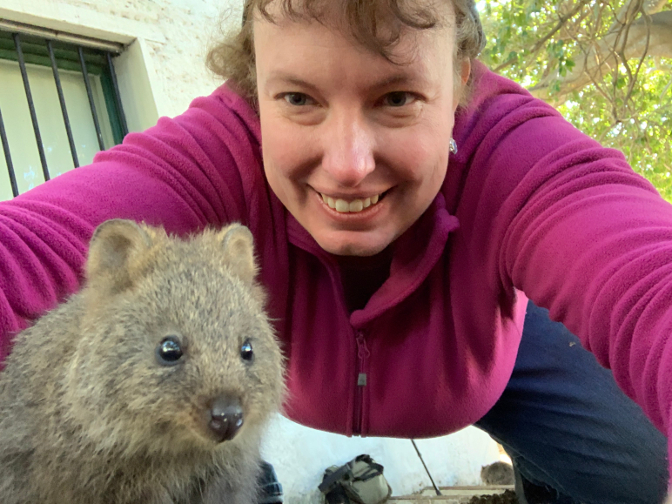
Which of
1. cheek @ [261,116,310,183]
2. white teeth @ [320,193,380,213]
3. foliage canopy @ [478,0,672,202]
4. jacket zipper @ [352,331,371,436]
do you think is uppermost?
foliage canopy @ [478,0,672,202]

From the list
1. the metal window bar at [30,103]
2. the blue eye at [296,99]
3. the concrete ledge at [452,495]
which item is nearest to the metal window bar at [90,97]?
the metal window bar at [30,103]

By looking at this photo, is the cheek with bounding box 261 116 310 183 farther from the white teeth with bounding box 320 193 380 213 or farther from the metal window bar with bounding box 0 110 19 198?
the metal window bar with bounding box 0 110 19 198

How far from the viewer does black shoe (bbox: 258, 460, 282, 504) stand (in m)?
1.54

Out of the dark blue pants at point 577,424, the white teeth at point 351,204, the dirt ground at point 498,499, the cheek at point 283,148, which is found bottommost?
the dirt ground at point 498,499

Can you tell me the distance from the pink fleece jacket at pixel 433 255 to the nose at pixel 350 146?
0.37 m

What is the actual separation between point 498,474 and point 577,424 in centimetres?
187

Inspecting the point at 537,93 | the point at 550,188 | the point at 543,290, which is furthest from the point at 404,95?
the point at 537,93

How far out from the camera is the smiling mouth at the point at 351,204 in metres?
1.28

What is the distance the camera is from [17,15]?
2.45 metres

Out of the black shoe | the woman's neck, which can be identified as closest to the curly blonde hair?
the woman's neck

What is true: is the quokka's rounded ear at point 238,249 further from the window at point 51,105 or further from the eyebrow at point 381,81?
the window at point 51,105

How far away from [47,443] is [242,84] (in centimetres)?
111

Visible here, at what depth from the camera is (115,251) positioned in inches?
41.8

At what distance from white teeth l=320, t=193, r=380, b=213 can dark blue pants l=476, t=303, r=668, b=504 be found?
1053 mm
